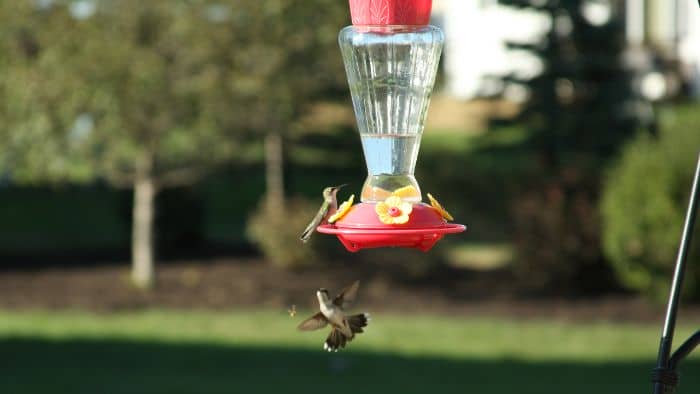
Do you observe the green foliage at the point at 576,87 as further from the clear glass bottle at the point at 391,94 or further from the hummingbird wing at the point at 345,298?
Result: the hummingbird wing at the point at 345,298

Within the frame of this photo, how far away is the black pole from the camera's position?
7.60 ft

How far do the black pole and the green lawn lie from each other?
6.33m

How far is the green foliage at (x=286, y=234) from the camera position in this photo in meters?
13.8

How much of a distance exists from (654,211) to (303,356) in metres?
3.95

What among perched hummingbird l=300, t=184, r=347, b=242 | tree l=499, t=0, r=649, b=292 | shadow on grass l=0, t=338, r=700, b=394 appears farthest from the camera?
tree l=499, t=0, r=649, b=292

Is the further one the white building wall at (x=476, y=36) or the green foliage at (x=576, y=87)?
the white building wall at (x=476, y=36)

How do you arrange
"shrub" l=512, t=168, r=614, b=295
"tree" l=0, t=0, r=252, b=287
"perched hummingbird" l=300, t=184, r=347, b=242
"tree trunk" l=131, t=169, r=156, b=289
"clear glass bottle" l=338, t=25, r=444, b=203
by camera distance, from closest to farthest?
1. "perched hummingbird" l=300, t=184, r=347, b=242
2. "clear glass bottle" l=338, t=25, r=444, b=203
3. "tree" l=0, t=0, r=252, b=287
4. "shrub" l=512, t=168, r=614, b=295
5. "tree trunk" l=131, t=169, r=156, b=289

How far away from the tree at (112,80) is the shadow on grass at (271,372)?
115 inches

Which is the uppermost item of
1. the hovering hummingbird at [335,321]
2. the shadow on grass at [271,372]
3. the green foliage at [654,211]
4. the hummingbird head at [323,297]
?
the green foliage at [654,211]

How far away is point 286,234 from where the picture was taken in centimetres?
1379

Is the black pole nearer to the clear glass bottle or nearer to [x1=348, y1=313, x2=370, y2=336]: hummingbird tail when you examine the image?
the clear glass bottle

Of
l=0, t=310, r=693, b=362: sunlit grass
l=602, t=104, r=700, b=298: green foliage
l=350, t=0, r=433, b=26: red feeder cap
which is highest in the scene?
l=602, t=104, r=700, b=298: green foliage

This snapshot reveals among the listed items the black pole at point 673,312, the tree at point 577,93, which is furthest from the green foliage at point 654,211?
the black pole at point 673,312

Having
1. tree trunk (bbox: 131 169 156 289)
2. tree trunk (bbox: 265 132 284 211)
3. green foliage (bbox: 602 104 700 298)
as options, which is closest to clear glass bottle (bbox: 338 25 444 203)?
green foliage (bbox: 602 104 700 298)
